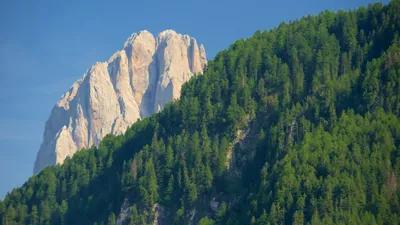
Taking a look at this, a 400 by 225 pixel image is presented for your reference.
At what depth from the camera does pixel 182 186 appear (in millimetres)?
180500

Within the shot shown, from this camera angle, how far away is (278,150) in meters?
175

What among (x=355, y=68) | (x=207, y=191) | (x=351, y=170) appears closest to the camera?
(x=351, y=170)

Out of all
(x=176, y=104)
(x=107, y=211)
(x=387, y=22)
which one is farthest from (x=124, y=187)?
(x=387, y=22)

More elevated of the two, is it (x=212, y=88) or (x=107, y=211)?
(x=212, y=88)

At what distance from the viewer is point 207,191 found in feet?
589

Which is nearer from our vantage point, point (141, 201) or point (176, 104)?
point (141, 201)

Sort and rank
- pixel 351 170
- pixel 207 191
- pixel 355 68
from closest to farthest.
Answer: pixel 351 170 → pixel 207 191 → pixel 355 68

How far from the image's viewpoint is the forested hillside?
533ft

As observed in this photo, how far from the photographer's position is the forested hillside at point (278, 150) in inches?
6393

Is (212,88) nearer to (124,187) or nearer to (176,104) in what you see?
(176,104)

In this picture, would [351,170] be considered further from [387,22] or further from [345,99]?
[387,22]

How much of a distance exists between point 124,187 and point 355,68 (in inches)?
1705

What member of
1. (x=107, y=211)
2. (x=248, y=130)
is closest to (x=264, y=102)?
(x=248, y=130)

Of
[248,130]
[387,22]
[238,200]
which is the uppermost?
[387,22]
